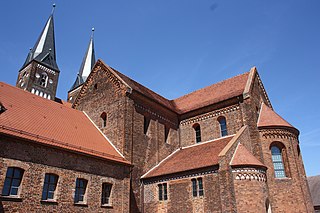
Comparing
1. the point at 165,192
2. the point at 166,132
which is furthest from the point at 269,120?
the point at 165,192

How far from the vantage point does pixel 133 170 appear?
64.3 feet

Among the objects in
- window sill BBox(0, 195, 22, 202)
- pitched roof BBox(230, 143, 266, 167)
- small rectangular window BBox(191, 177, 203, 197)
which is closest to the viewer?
window sill BBox(0, 195, 22, 202)

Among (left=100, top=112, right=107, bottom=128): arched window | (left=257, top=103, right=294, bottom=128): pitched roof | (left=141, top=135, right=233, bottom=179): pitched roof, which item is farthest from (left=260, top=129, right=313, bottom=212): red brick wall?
(left=100, top=112, right=107, bottom=128): arched window

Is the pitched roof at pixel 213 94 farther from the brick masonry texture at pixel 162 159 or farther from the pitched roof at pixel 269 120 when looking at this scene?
the pitched roof at pixel 269 120

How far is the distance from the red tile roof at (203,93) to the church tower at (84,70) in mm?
31467

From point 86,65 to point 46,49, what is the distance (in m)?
8.26

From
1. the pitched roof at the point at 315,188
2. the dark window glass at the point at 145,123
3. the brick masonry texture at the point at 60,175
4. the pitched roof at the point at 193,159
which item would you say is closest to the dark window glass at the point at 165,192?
the pitched roof at the point at 193,159

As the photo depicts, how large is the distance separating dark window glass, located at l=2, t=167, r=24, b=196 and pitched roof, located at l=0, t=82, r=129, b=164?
1673 millimetres

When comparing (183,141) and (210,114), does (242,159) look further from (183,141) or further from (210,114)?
(183,141)

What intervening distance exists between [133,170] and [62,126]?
227 inches

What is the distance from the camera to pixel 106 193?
17281 mm

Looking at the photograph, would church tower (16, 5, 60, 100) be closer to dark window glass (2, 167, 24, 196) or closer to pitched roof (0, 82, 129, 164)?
pitched roof (0, 82, 129, 164)

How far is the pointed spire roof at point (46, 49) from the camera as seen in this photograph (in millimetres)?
50406

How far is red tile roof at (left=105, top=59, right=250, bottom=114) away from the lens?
76.9 feet
